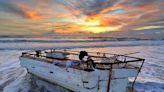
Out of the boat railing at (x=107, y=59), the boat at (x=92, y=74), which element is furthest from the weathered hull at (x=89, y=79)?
the boat railing at (x=107, y=59)

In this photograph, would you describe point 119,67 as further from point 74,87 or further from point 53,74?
point 53,74

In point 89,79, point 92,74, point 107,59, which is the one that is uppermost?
point 107,59

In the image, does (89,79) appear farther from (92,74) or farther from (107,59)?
(107,59)

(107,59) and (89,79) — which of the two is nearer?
(89,79)

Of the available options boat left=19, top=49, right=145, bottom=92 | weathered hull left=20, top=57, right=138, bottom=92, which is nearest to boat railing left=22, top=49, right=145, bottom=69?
boat left=19, top=49, right=145, bottom=92

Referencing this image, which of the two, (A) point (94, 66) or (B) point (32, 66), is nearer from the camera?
(A) point (94, 66)

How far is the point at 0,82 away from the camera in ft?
36.3

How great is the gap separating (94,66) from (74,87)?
60.5 inches

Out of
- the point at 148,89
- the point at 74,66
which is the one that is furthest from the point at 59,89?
the point at 148,89

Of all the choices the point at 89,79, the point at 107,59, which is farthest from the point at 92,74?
the point at 107,59

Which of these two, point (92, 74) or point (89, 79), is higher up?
point (92, 74)

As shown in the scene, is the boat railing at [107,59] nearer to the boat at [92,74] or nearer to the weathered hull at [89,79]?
the boat at [92,74]

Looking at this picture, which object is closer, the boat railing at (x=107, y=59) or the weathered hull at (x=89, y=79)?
the weathered hull at (x=89, y=79)

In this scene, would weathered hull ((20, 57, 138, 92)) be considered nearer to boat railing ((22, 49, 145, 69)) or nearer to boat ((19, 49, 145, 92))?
boat ((19, 49, 145, 92))
